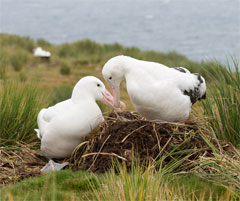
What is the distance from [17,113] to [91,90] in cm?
112

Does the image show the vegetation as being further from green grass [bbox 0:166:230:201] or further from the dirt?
the dirt

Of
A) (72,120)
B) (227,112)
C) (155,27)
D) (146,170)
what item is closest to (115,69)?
(72,120)

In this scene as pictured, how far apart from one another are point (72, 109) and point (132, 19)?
75305 millimetres

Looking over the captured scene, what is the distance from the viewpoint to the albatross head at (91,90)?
506 cm

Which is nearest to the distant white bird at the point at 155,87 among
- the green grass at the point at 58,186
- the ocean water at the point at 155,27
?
the green grass at the point at 58,186

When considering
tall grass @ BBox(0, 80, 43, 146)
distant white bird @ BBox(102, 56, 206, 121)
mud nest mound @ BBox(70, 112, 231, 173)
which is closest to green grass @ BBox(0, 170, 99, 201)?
mud nest mound @ BBox(70, 112, 231, 173)

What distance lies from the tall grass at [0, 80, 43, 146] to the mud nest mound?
1.03m

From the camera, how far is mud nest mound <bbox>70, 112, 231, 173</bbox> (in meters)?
4.49

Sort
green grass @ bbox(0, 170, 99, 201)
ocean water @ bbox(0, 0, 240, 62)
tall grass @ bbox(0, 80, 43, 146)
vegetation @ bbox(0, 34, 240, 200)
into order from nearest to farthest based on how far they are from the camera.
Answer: vegetation @ bbox(0, 34, 240, 200)
green grass @ bbox(0, 170, 99, 201)
tall grass @ bbox(0, 80, 43, 146)
ocean water @ bbox(0, 0, 240, 62)

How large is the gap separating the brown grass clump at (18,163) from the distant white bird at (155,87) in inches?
48.7

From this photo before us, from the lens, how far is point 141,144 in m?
4.63

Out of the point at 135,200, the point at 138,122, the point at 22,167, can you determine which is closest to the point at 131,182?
the point at 135,200

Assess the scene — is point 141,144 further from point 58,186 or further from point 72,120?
point 58,186

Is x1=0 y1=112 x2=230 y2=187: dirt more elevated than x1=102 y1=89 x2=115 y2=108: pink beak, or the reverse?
x1=102 y1=89 x2=115 y2=108: pink beak
